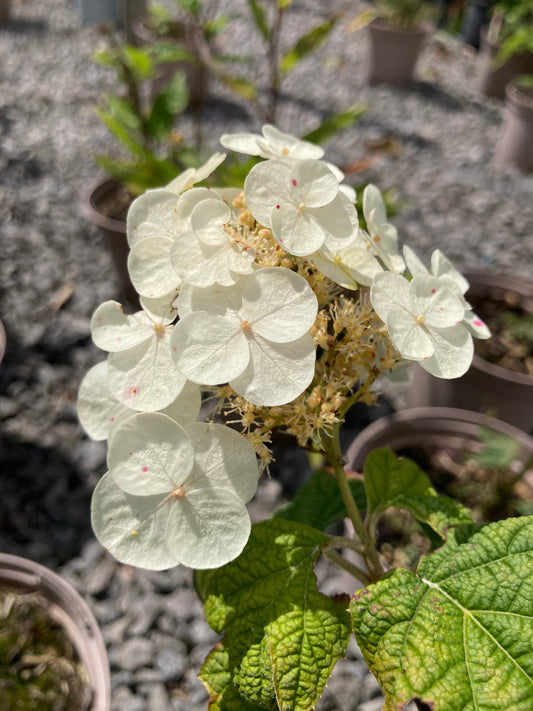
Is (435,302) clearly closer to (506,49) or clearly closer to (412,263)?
(412,263)

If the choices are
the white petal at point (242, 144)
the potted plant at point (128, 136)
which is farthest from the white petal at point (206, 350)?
the potted plant at point (128, 136)

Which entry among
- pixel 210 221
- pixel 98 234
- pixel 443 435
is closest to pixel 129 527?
pixel 210 221

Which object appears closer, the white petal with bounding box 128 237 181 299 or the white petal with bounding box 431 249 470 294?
the white petal with bounding box 128 237 181 299

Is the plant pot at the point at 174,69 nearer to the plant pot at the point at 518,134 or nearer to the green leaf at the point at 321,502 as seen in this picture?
the plant pot at the point at 518,134

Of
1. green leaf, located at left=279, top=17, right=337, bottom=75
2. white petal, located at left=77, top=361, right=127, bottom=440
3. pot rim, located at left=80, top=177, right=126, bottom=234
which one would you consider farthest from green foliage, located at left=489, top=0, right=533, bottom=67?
white petal, located at left=77, top=361, right=127, bottom=440

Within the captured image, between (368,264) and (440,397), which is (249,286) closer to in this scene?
(368,264)

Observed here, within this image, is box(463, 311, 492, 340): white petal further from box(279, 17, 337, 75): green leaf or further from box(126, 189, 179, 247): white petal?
box(279, 17, 337, 75): green leaf
